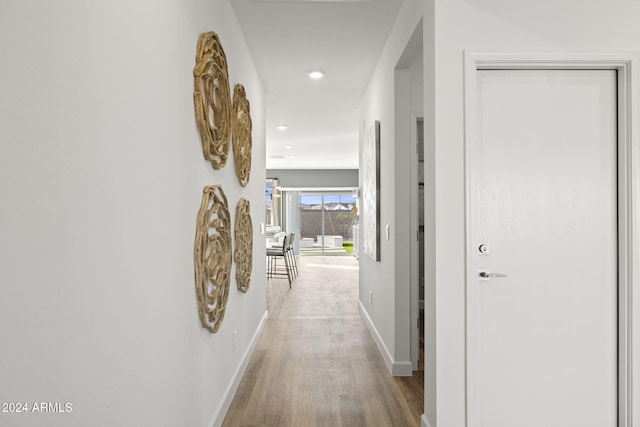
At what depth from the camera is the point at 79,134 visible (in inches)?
38.3

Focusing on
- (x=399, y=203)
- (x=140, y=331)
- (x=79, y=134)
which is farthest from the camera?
(x=399, y=203)

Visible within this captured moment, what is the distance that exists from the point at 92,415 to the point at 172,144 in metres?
0.95

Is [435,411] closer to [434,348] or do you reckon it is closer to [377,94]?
[434,348]

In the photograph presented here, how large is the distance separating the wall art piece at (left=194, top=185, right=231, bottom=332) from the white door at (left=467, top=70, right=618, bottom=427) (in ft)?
4.36

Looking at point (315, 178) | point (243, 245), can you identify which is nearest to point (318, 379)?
point (243, 245)

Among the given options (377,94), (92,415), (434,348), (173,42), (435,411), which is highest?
(377,94)

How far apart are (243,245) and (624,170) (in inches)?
91.0

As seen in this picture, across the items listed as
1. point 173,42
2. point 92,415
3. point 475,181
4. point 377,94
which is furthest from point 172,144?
point 377,94

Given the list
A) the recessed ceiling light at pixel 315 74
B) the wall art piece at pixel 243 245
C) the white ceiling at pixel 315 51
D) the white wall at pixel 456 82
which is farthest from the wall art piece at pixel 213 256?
the recessed ceiling light at pixel 315 74

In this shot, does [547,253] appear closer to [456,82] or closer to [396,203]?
[456,82]

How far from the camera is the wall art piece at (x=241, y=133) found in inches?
107

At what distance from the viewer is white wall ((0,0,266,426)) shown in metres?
0.79

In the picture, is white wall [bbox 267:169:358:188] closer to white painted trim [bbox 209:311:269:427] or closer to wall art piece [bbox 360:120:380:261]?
wall art piece [bbox 360:120:380:261]

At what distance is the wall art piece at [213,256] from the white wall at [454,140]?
111 cm
